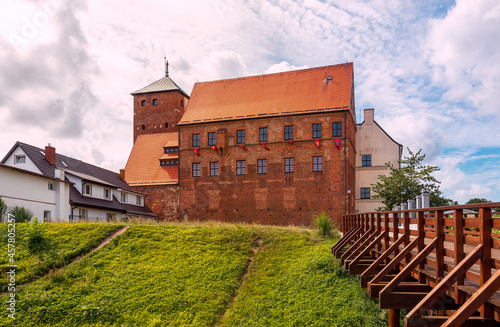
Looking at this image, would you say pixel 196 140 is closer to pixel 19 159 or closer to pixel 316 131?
pixel 316 131

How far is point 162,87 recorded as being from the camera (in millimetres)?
50500

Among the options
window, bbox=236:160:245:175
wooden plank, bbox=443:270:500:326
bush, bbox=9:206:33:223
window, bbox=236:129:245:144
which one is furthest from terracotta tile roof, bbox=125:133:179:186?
wooden plank, bbox=443:270:500:326

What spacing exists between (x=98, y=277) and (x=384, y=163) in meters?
28.6

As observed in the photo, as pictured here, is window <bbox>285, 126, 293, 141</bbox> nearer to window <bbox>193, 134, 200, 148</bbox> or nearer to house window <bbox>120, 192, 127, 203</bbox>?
window <bbox>193, 134, 200, 148</bbox>

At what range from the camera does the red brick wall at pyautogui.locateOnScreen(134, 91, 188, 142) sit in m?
49.2

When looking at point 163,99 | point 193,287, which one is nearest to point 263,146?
point 163,99

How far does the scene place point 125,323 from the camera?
46.9ft

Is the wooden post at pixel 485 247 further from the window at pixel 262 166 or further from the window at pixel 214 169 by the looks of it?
the window at pixel 214 169

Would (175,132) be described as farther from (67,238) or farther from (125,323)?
(125,323)

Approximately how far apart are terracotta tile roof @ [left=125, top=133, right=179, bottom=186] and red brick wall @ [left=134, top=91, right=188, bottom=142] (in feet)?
6.44

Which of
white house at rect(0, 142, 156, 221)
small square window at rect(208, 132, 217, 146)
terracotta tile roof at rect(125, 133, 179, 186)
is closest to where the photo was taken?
white house at rect(0, 142, 156, 221)

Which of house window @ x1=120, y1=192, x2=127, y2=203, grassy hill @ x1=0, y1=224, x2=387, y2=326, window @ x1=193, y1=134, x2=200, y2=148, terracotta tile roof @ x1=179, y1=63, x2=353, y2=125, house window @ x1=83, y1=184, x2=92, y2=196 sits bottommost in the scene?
grassy hill @ x1=0, y1=224, x2=387, y2=326

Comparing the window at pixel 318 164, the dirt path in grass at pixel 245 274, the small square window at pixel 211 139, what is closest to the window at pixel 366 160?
the window at pixel 318 164

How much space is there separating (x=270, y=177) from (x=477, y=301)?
3165 cm
